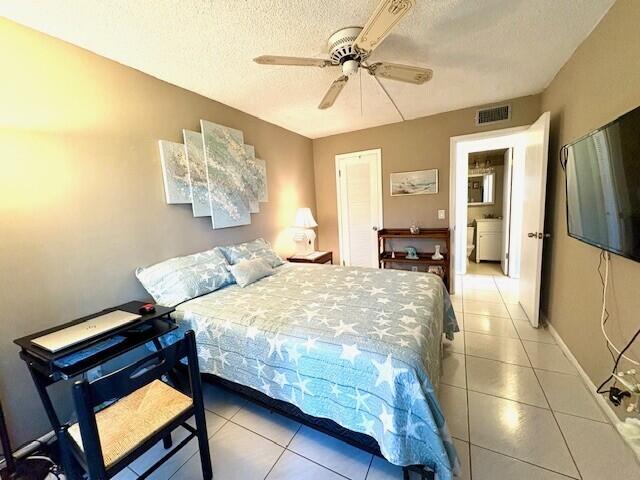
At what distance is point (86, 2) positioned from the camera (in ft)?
4.62

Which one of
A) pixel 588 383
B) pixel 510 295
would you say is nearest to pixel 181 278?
pixel 588 383

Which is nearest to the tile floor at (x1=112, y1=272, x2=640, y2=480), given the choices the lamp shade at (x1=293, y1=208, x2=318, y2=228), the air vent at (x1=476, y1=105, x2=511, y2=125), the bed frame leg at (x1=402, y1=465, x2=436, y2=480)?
the bed frame leg at (x1=402, y1=465, x2=436, y2=480)

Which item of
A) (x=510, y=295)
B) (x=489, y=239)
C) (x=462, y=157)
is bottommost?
(x=510, y=295)

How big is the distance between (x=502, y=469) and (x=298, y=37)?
108 inches

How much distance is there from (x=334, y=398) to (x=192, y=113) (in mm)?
2638

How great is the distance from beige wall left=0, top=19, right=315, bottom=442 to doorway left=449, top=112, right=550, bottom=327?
3312mm

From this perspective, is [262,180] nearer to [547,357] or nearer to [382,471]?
[382,471]

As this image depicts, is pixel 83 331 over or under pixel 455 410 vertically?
over

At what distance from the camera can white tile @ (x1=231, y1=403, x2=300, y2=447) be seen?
1.60 meters

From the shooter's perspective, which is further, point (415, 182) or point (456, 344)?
point (415, 182)

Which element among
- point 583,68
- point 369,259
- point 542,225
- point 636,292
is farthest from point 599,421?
point 369,259

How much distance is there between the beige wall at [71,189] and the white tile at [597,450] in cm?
294

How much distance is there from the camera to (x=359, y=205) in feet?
14.0

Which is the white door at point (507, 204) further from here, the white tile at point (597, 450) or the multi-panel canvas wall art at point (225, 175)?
the multi-panel canvas wall art at point (225, 175)
